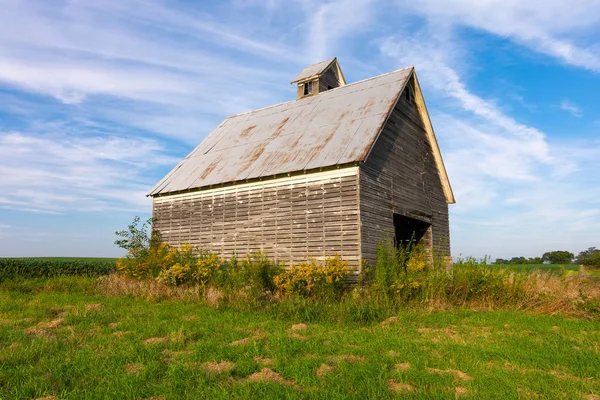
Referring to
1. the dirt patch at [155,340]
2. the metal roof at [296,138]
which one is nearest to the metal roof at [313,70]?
the metal roof at [296,138]

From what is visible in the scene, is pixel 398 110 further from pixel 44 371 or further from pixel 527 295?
pixel 44 371

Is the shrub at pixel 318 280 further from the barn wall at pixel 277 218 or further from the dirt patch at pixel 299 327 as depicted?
the dirt patch at pixel 299 327

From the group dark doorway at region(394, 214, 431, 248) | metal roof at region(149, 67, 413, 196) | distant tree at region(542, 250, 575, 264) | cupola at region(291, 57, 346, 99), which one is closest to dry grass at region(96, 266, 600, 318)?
metal roof at region(149, 67, 413, 196)

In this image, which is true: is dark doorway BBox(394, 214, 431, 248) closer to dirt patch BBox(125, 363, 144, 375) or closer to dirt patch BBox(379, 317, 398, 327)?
dirt patch BBox(379, 317, 398, 327)

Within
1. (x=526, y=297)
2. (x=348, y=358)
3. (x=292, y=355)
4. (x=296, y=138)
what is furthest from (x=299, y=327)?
(x=296, y=138)

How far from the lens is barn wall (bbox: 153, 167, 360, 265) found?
13.1 meters

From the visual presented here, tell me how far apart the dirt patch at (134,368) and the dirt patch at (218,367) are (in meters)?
0.84

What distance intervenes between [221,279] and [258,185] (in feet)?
12.5

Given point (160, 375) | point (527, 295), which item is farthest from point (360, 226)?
point (160, 375)

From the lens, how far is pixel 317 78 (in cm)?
2042

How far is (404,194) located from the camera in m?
15.6

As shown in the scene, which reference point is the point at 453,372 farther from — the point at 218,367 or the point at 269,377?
the point at 218,367

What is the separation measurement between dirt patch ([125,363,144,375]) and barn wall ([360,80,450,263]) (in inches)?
323

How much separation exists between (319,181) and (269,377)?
9.26 meters
